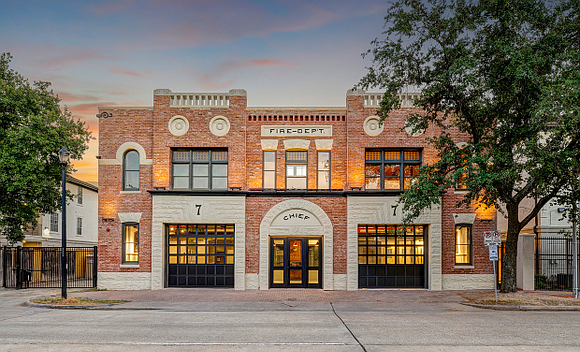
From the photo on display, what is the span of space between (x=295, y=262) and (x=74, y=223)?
2300 centimetres

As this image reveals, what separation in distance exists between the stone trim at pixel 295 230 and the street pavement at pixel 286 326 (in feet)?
9.32

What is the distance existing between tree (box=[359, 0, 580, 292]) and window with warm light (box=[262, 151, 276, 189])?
6.16m

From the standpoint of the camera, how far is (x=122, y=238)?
2269cm

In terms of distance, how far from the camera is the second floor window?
22.9 m

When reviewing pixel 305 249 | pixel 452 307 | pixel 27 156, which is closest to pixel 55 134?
pixel 27 156

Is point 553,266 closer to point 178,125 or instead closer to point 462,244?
point 462,244

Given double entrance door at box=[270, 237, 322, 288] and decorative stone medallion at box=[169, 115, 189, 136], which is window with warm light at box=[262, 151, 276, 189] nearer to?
double entrance door at box=[270, 237, 322, 288]

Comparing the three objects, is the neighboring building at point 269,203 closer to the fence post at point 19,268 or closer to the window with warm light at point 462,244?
the window with warm light at point 462,244

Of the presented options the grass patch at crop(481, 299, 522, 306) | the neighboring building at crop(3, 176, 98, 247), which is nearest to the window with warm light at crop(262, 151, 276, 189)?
the grass patch at crop(481, 299, 522, 306)

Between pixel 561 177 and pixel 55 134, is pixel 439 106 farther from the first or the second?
pixel 55 134

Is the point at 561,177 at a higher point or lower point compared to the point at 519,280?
higher

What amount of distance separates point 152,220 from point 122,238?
1.77 meters

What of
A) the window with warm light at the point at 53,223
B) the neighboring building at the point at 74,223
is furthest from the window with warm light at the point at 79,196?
the window with warm light at the point at 53,223

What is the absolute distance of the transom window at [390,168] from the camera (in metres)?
22.6
